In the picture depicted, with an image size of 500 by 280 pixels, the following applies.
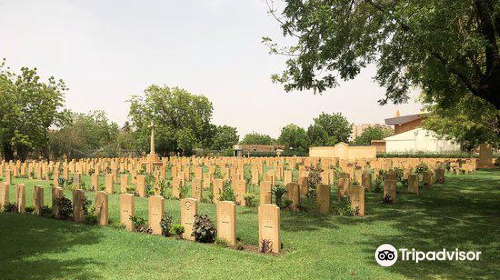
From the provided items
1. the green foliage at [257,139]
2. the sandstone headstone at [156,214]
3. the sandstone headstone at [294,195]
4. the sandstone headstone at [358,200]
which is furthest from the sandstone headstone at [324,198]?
the green foliage at [257,139]

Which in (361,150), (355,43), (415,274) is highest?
(355,43)

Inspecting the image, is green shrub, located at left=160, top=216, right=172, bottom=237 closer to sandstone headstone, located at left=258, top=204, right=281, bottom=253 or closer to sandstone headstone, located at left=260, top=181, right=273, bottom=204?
sandstone headstone, located at left=258, top=204, right=281, bottom=253

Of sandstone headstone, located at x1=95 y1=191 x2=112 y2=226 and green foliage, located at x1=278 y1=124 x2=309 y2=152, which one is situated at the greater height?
green foliage, located at x1=278 y1=124 x2=309 y2=152

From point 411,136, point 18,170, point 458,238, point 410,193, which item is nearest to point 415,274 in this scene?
point 458,238

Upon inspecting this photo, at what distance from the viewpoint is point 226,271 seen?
682 cm

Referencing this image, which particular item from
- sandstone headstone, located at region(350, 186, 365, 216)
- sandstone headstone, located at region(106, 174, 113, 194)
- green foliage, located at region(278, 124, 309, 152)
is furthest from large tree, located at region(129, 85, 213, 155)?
sandstone headstone, located at region(350, 186, 365, 216)

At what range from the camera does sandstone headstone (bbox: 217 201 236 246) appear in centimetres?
864

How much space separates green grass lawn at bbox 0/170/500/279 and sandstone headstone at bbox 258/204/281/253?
0.30 m

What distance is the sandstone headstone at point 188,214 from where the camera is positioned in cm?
932

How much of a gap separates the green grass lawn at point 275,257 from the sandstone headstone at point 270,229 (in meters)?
0.30

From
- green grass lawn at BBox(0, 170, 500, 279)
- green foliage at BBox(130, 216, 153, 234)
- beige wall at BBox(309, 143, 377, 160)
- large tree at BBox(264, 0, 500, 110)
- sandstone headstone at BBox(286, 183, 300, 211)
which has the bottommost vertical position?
green grass lawn at BBox(0, 170, 500, 279)

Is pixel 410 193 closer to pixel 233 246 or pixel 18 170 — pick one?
pixel 233 246

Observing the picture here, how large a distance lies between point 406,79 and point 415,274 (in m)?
9.56

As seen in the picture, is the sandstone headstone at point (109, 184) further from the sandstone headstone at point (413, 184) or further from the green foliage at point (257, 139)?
the green foliage at point (257, 139)
